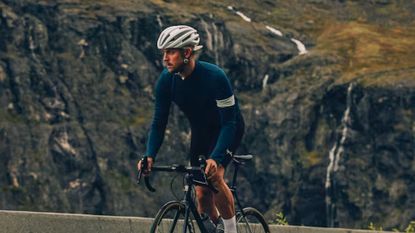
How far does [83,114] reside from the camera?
165375 mm

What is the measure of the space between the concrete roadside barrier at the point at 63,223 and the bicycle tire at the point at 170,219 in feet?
8.81

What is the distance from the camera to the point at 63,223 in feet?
39.5

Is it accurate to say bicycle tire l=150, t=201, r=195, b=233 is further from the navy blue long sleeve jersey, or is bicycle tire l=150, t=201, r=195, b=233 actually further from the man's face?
the man's face

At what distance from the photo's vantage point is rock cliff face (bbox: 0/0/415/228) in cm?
15862

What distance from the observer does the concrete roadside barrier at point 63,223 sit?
1162 centimetres

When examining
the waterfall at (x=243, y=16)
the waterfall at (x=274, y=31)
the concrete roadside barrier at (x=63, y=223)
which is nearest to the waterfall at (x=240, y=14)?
the waterfall at (x=243, y=16)

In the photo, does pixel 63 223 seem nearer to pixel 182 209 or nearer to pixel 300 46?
pixel 182 209

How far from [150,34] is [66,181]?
31.8 meters

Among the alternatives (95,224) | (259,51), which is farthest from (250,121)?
(95,224)

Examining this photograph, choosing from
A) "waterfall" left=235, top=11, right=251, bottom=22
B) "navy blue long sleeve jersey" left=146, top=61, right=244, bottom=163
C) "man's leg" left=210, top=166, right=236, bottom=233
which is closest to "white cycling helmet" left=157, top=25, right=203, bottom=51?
"navy blue long sleeve jersey" left=146, top=61, right=244, bottom=163

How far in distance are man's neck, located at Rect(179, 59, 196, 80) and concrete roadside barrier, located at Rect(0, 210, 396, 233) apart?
118 inches

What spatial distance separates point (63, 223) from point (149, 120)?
155 m

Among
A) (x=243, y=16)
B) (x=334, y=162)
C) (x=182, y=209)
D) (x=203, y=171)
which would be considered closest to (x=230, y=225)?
(x=182, y=209)

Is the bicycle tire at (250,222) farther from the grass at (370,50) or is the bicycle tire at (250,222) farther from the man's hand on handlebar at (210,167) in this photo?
the grass at (370,50)
